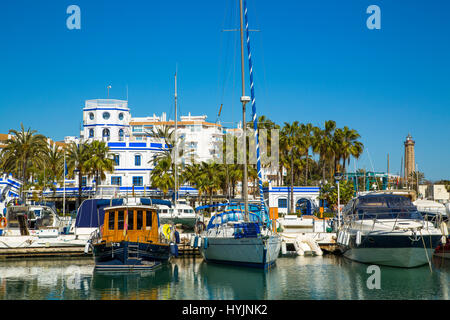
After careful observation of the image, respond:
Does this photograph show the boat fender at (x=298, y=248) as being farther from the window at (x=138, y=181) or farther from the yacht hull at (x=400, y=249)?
the window at (x=138, y=181)

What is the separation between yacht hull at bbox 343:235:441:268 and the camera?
28.3 meters

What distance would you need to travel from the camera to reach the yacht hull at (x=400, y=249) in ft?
92.7

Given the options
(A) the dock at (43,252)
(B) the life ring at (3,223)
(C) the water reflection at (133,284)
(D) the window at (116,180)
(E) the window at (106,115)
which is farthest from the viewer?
(E) the window at (106,115)

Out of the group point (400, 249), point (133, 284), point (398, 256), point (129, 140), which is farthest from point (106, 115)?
point (400, 249)

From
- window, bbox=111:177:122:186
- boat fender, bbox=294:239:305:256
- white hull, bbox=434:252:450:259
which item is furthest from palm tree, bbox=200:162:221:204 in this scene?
white hull, bbox=434:252:450:259

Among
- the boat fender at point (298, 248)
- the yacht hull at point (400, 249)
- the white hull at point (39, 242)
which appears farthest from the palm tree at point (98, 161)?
the yacht hull at point (400, 249)

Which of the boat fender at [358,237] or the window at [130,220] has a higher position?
the window at [130,220]

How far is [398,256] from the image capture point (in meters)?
28.7

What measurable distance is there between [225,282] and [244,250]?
113 inches

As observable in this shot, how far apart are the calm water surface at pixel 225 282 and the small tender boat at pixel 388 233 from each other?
0.70 metres

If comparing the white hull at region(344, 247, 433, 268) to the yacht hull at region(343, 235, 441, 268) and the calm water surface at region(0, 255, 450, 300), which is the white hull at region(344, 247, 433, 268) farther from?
the calm water surface at region(0, 255, 450, 300)
